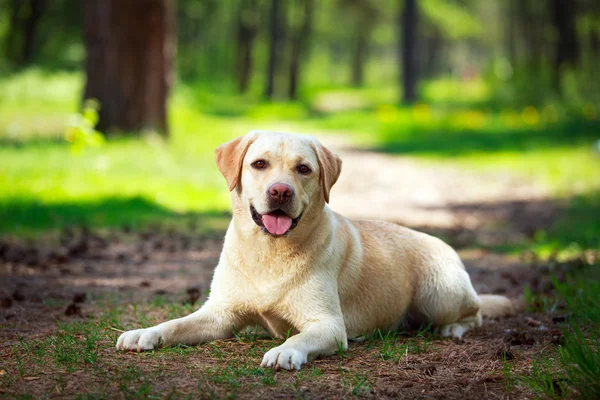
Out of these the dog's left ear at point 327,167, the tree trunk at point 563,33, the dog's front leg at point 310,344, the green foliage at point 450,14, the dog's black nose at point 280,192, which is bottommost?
the dog's front leg at point 310,344

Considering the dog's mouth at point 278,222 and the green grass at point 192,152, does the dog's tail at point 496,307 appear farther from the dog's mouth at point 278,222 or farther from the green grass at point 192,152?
the green grass at point 192,152

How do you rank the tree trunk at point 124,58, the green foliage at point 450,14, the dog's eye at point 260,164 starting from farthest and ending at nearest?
the green foliage at point 450,14 < the tree trunk at point 124,58 < the dog's eye at point 260,164

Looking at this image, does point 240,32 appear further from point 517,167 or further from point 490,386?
point 490,386

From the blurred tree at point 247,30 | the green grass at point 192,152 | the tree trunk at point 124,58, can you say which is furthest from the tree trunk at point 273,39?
the tree trunk at point 124,58

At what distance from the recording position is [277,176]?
170 inches

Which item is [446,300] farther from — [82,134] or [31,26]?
[31,26]

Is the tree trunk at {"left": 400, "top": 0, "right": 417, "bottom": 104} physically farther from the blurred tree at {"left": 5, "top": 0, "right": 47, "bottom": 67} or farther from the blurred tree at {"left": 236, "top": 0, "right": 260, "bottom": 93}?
the blurred tree at {"left": 5, "top": 0, "right": 47, "bottom": 67}

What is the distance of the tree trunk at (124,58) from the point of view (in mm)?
14281

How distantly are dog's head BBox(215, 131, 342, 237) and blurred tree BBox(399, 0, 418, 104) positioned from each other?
1121 inches

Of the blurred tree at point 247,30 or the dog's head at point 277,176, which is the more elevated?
the blurred tree at point 247,30

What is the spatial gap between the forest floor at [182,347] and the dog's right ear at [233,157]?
3.50 ft

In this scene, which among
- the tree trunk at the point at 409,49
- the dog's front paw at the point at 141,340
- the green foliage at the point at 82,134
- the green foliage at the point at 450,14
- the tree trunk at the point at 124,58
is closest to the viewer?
the dog's front paw at the point at 141,340

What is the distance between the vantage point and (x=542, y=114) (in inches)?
947

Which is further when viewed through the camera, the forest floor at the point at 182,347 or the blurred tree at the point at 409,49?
the blurred tree at the point at 409,49
